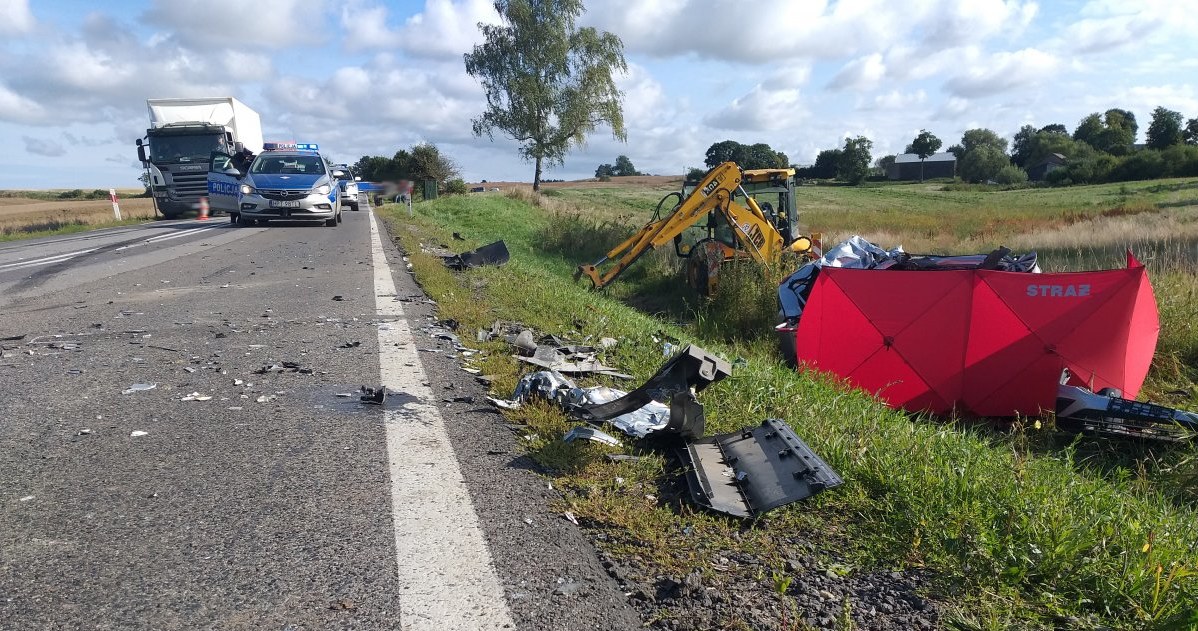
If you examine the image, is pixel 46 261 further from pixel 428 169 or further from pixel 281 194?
pixel 428 169

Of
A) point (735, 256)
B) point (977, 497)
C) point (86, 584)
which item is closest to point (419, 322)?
point (86, 584)

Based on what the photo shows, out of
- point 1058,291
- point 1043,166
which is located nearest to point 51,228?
point 1058,291

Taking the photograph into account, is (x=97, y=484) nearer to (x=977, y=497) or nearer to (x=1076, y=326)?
(x=977, y=497)

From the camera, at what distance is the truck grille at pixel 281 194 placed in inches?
607

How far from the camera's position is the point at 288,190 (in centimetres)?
1541

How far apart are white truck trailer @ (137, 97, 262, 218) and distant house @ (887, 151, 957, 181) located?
8783cm

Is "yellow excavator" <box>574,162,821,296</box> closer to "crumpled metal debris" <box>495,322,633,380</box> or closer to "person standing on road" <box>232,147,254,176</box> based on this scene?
"crumpled metal debris" <box>495,322,633,380</box>

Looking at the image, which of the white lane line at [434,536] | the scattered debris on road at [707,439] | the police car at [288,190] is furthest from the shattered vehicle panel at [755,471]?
the police car at [288,190]

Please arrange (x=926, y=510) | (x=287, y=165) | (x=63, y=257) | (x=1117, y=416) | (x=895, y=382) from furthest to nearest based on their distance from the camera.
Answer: (x=287, y=165), (x=63, y=257), (x=895, y=382), (x=1117, y=416), (x=926, y=510)

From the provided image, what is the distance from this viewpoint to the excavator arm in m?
11.2

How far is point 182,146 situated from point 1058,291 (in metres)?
24.0

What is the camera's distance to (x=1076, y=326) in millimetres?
6402

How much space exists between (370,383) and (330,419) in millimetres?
622

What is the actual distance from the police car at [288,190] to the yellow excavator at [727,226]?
6.81 m
